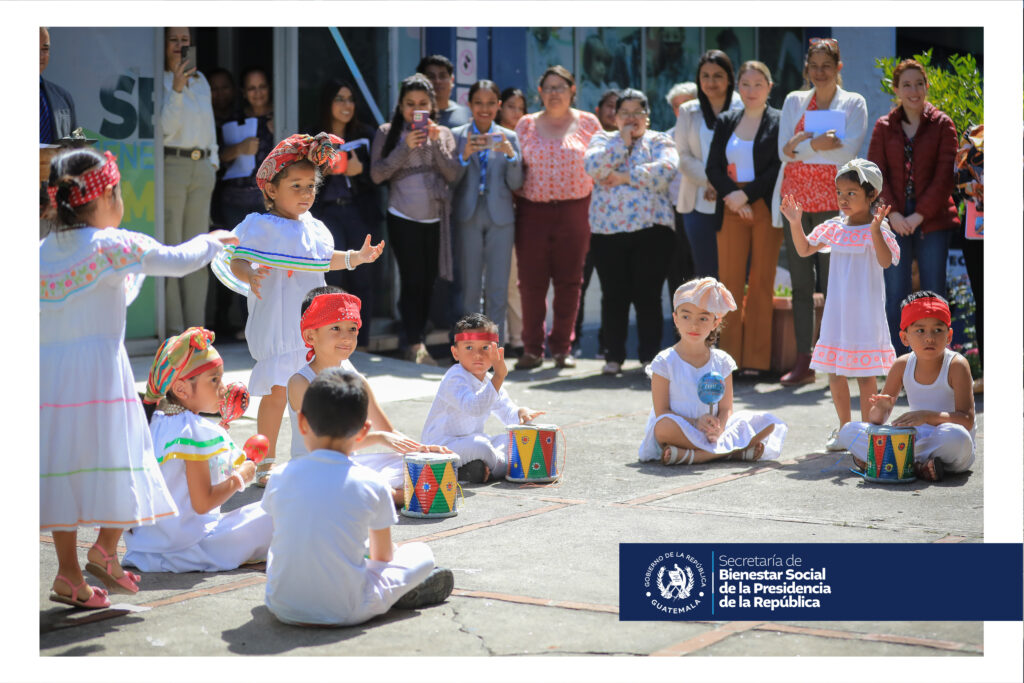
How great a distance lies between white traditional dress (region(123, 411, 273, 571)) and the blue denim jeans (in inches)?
183

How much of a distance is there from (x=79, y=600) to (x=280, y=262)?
212 centimetres

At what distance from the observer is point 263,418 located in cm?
589

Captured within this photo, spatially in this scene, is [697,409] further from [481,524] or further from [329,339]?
[329,339]

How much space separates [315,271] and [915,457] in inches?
107

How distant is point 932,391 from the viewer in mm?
5895

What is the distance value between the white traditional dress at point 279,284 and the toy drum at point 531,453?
1.00 m

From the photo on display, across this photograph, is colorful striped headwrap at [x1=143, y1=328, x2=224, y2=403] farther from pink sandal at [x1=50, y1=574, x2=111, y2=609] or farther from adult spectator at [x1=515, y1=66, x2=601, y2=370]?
adult spectator at [x1=515, y1=66, x2=601, y2=370]

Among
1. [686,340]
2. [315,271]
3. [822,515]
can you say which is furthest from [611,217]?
[822,515]

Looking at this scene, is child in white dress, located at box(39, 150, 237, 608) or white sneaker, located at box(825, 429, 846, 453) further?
white sneaker, located at box(825, 429, 846, 453)

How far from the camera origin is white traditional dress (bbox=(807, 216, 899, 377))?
6449 millimetres

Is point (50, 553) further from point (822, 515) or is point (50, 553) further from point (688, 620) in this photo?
point (822, 515)

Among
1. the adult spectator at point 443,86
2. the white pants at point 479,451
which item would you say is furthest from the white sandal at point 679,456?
the adult spectator at point 443,86

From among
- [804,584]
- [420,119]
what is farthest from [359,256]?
[420,119]

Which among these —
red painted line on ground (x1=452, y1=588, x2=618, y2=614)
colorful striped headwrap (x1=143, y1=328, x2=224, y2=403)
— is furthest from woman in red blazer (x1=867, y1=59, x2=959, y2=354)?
colorful striped headwrap (x1=143, y1=328, x2=224, y2=403)
